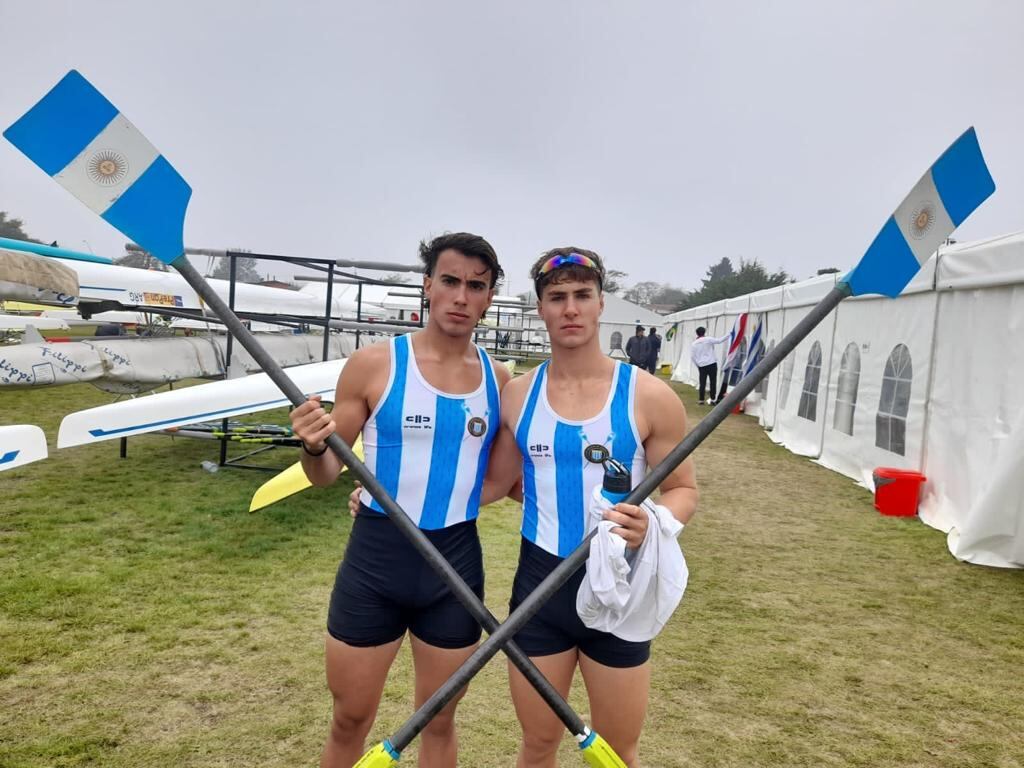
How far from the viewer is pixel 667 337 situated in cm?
2920

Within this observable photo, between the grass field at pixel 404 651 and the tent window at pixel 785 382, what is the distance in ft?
17.4

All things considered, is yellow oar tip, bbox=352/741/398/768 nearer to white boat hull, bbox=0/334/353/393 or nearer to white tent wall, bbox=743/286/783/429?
white boat hull, bbox=0/334/353/393

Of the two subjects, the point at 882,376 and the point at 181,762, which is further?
the point at 882,376

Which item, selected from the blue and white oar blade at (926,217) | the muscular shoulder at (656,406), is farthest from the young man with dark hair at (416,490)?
the blue and white oar blade at (926,217)

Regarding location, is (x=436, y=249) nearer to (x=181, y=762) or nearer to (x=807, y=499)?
(x=181, y=762)

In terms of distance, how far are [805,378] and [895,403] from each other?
345cm

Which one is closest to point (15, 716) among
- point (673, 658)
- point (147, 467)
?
point (673, 658)

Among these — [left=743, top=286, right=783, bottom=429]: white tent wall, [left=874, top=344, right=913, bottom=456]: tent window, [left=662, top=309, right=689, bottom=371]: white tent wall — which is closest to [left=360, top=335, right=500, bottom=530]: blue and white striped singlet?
[left=874, top=344, right=913, bottom=456]: tent window

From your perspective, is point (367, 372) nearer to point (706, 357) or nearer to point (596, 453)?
point (596, 453)

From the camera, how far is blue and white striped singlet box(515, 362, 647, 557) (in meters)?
1.96

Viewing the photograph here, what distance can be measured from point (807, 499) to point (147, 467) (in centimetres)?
776

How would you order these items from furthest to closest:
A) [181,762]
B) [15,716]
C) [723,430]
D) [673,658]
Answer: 1. [723,430]
2. [673,658]
3. [15,716]
4. [181,762]

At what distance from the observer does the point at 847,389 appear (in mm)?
9016

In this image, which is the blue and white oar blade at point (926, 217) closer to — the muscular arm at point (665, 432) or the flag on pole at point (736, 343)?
the muscular arm at point (665, 432)
